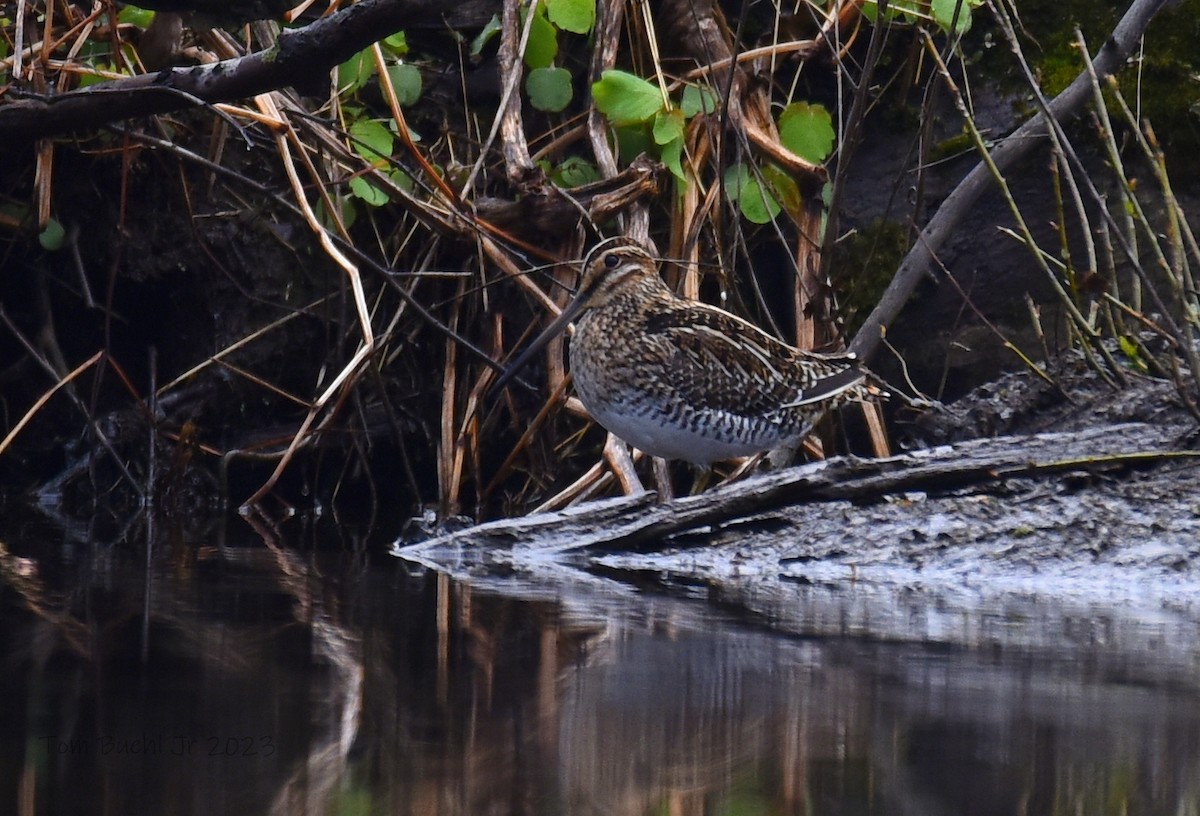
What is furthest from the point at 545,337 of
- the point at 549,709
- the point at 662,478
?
the point at 549,709

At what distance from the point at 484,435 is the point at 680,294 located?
88 cm

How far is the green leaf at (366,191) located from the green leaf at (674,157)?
993 mm

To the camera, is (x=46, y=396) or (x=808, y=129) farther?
(x=808, y=129)

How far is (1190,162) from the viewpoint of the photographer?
17.5 feet

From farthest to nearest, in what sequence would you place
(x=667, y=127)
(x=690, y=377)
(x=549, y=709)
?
(x=667, y=127), (x=690, y=377), (x=549, y=709)

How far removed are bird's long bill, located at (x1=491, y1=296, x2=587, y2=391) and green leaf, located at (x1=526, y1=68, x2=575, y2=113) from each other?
2.67 ft

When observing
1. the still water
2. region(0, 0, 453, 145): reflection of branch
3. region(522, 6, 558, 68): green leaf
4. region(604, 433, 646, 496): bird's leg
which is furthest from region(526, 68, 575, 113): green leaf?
the still water

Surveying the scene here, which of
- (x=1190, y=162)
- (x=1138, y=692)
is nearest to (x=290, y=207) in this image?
(x=1190, y=162)

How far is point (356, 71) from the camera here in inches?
207

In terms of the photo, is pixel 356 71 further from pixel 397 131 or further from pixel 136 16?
pixel 136 16

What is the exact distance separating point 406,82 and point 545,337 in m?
1.08

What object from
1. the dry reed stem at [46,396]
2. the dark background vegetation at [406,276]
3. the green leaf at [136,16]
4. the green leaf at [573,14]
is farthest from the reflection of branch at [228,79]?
the green leaf at [573,14]

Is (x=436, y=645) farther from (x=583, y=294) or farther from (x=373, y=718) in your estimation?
(x=583, y=294)

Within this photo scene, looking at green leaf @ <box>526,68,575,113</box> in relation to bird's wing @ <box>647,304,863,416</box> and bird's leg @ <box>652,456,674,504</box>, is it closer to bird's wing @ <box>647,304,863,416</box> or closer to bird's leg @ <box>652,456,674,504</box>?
bird's wing @ <box>647,304,863,416</box>
